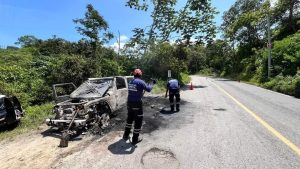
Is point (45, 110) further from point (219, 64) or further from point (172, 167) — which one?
point (219, 64)

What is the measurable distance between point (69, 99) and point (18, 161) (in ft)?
13.6

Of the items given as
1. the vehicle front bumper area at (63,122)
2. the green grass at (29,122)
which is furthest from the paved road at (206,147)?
the green grass at (29,122)

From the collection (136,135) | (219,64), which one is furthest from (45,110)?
(219,64)

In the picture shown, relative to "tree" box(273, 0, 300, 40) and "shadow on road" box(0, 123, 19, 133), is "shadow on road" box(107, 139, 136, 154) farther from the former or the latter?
"tree" box(273, 0, 300, 40)

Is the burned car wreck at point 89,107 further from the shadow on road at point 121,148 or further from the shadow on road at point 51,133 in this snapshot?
the shadow on road at point 121,148

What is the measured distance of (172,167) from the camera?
5.88 metres

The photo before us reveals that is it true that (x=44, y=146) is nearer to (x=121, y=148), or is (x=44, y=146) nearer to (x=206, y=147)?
(x=121, y=148)

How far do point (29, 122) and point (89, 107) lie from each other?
12.3 ft

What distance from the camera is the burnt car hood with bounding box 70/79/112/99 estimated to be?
10.9 metres

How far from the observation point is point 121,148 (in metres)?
7.47

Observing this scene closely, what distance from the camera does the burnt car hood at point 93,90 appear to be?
10850 mm

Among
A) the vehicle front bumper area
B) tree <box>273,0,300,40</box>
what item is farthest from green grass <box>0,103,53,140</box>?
tree <box>273,0,300,40</box>

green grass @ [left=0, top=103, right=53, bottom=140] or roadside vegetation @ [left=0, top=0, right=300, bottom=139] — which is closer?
→ green grass @ [left=0, top=103, right=53, bottom=140]

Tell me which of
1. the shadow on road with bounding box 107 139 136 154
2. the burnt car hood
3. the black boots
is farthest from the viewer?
the burnt car hood
